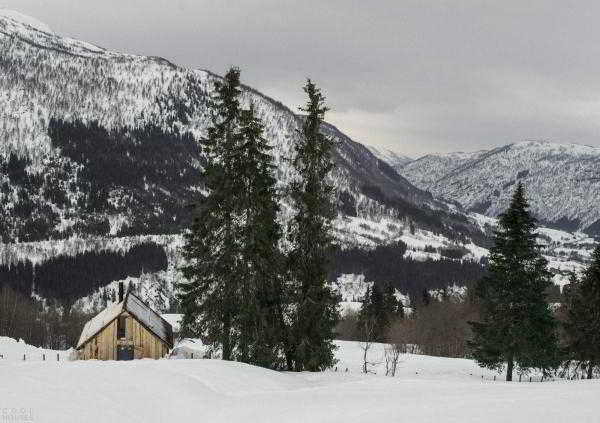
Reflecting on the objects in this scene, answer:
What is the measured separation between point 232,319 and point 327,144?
34.0 ft

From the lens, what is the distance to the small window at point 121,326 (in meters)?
43.9

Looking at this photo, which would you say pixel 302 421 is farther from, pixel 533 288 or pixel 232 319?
pixel 533 288

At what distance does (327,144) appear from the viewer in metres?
27.5

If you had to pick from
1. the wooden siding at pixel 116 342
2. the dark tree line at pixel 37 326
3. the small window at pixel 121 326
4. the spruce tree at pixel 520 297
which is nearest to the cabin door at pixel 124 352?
the wooden siding at pixel 116 342

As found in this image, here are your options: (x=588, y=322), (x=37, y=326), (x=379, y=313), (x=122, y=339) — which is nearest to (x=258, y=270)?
(x=122, y=339)

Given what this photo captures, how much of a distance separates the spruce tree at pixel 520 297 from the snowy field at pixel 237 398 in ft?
51.5

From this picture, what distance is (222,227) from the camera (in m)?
26.8

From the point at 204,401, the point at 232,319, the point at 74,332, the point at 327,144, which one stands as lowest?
the point at 74,332

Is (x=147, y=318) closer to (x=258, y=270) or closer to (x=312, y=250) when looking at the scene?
(x=258, y=270)

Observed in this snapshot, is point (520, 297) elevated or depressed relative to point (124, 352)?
elevated

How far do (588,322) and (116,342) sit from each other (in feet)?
122

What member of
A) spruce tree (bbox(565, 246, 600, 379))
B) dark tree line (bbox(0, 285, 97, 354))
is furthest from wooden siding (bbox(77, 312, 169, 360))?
dark tree line (bbox(0, 285, 97, 354))

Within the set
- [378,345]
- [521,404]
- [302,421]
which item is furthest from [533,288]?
[378,345]

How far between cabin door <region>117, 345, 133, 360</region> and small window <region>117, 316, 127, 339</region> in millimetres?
896
